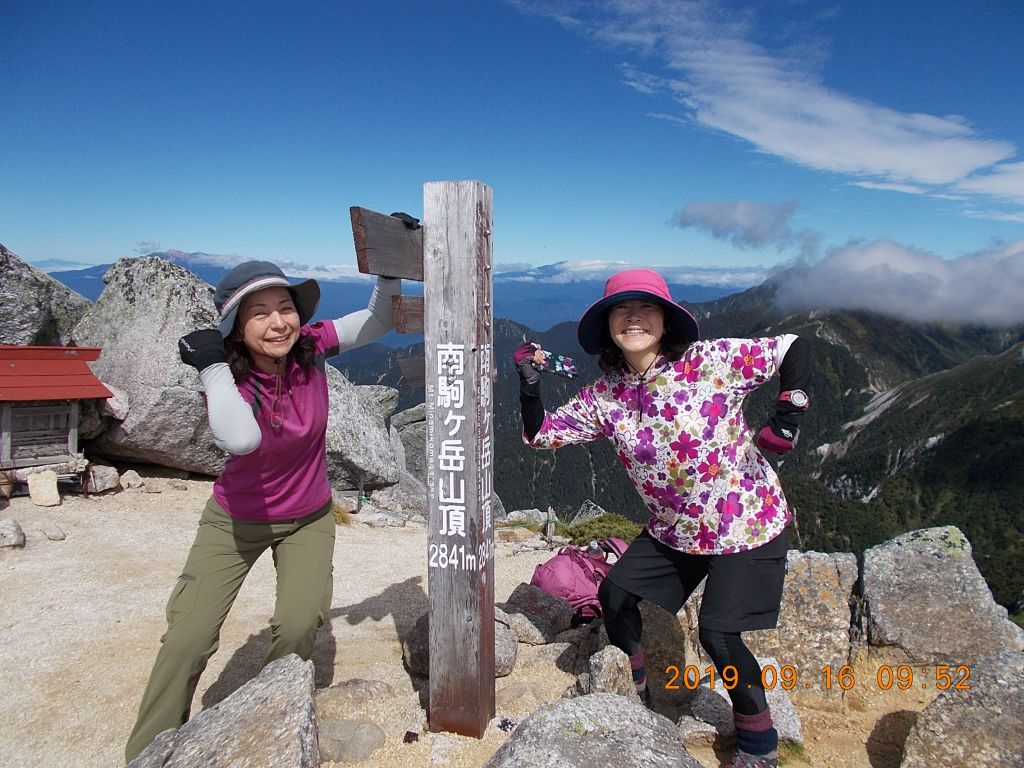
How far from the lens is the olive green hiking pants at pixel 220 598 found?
3.93 m

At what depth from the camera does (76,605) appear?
7559 millimetres

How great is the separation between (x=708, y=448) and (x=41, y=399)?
39.2 feet

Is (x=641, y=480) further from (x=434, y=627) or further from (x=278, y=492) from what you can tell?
(x=278, y=492)

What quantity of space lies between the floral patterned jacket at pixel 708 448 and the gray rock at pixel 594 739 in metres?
1.24

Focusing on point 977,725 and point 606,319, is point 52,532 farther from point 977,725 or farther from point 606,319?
point 977,725

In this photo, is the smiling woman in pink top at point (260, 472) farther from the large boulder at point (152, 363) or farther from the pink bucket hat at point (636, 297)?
the large boulder at point (152, 363)

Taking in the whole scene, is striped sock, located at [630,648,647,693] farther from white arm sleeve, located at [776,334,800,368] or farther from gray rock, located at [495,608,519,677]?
white arm sleeve, located at [776,334,800,368]

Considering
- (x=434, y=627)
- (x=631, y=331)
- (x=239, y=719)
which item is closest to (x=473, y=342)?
(x=631, y=331)

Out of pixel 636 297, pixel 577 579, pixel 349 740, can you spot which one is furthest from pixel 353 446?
pixel 636 297

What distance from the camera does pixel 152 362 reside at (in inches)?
488

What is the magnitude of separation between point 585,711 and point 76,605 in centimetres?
719

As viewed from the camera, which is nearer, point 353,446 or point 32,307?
point 32,307

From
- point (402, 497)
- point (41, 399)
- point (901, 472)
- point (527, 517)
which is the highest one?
point (41, 399)
